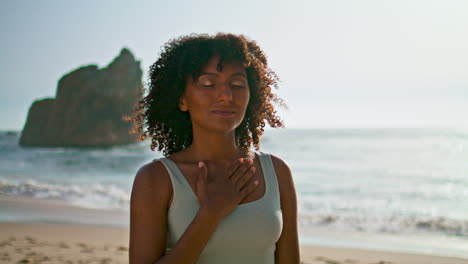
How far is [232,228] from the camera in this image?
73.2 inches

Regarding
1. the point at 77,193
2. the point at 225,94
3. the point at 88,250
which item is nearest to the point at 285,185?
the point at 225,94

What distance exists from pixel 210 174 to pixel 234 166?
13 cm

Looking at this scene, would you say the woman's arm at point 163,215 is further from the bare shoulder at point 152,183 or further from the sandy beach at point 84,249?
the sandy beach at point 84,249

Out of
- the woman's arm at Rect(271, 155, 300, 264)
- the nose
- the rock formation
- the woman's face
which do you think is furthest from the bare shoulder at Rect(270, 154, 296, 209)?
the rock formation

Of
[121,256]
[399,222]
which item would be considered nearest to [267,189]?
[121,256]

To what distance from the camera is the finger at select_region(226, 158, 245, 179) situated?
197cm

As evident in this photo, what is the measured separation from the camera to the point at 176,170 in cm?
193

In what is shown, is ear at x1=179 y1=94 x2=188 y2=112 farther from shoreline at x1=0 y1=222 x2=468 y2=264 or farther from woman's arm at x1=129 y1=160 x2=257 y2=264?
shoreline at x1=0 y1=222 x2=468 y2=264

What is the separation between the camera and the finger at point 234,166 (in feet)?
6.45

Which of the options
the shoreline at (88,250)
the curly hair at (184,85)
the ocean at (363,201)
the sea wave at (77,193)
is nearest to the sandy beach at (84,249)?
the shoreline at (88,250)

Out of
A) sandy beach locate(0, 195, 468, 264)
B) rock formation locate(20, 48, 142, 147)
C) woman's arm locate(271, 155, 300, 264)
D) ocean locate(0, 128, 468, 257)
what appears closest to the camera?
woman's arm locate(271, 155, 300, 264)

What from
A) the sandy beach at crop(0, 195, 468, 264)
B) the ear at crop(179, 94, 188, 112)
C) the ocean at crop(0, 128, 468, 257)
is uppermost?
the ear at crop(179, 94, 188, 112)

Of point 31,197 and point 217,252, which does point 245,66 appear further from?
point 31,197

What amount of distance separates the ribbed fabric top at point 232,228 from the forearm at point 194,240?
8 cm
